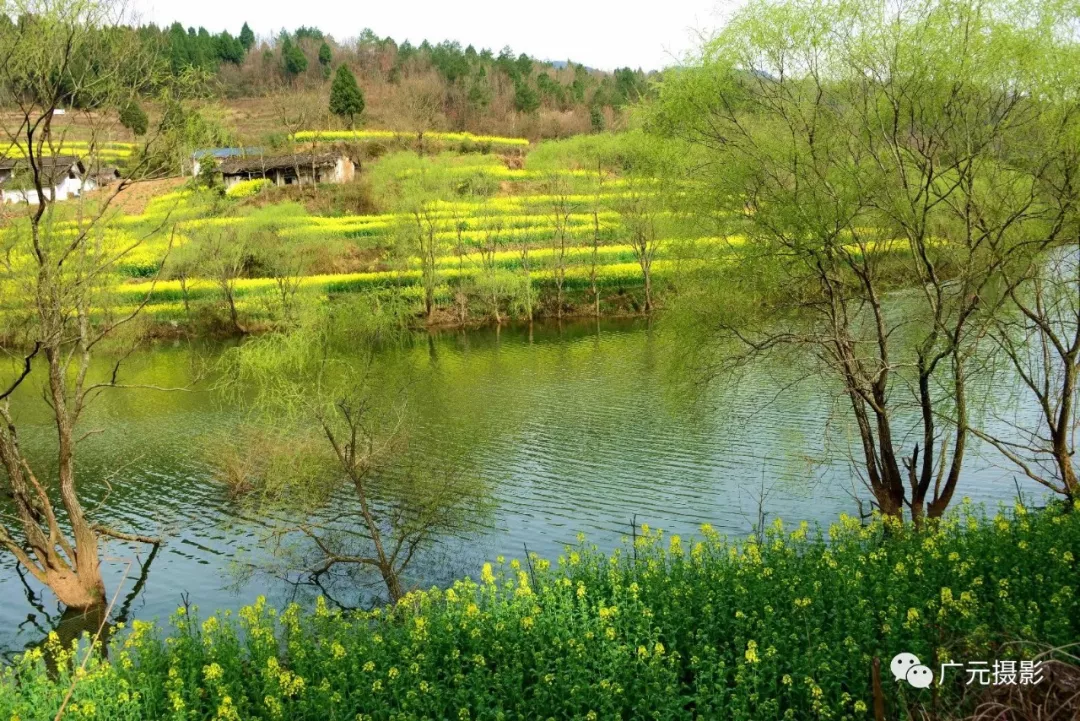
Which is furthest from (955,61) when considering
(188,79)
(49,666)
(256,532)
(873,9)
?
(49,666)

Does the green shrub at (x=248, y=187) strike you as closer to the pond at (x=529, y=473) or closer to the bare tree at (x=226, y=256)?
the bare tree at (x=226, y=256)

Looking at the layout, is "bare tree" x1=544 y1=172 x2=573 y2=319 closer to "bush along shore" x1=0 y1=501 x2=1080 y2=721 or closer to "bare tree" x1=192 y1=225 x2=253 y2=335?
"bare tree" x1=192 y1=225 x2=253 y2=335

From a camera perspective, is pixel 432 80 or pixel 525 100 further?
pixel 432 80

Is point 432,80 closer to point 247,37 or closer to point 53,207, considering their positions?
point 247,37

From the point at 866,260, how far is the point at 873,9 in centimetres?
364

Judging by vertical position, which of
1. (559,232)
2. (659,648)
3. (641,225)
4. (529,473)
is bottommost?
(529,473)

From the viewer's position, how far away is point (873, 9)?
1223cm

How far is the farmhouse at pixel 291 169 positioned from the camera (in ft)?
221

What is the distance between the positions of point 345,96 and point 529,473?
70588 mm

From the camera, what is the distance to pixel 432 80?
102312mm

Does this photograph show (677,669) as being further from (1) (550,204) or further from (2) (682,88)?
(1) (550,204)

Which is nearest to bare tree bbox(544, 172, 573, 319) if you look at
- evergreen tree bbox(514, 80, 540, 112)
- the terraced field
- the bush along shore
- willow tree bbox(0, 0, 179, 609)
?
the terraced field

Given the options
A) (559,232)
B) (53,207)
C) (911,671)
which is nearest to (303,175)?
(559,232)

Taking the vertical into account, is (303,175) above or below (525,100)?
below
